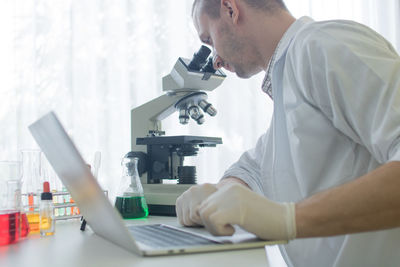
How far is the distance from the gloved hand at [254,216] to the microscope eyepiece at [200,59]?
0.85 meters

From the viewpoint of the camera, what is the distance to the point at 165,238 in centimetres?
79

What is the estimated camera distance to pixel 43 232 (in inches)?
38.9

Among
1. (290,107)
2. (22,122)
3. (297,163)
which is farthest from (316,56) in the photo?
(22,122)

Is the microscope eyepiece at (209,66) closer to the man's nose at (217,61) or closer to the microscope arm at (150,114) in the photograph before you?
the man's nose at (217,61)

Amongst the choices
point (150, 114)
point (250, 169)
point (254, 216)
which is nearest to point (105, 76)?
point (150, 114)

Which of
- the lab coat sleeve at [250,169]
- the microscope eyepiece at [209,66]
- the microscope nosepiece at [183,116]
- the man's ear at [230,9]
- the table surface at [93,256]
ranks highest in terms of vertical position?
the man's ear at [230,9]

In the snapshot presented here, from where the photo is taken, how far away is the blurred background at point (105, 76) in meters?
2.35

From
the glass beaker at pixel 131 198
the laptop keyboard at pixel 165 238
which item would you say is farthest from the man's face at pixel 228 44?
the laptop keyboard at pixel 165 238

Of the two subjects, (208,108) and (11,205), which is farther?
(208,108)

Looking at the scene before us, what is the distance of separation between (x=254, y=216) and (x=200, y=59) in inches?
35.7

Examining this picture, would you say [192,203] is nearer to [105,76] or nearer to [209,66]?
[209,66]

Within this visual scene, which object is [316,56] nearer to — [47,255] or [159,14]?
[47,255]

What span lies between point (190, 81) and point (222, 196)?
2.73 ft

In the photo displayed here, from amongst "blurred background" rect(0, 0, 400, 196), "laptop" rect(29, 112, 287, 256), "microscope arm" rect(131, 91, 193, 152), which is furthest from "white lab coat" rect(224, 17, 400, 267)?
"blurred background" rect(0, 0, 400, 196)
